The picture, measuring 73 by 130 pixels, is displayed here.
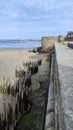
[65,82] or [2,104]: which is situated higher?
[65,82]

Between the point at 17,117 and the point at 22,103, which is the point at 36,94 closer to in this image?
the point at 22,103

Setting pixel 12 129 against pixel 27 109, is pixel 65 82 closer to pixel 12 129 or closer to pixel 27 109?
pixel 12 129

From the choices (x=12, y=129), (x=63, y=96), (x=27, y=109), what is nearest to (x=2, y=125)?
(x=12, y=129)

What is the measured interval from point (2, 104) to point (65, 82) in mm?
6245

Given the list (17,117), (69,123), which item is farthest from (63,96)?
(17,117)

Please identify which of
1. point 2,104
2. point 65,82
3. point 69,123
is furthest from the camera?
point 2,104

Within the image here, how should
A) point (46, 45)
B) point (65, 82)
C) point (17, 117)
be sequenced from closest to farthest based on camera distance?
A: point (65, 82)
point (17, 117)
point (46, 45)

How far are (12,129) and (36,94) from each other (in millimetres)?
4159

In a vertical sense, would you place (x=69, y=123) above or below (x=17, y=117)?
above

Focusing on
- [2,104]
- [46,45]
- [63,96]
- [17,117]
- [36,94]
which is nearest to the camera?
[63,96]

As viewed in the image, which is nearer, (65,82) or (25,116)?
(65,82)

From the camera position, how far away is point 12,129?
275 inches

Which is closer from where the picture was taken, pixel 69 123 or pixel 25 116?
pixel 69 123

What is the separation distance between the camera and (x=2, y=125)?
648 cm
